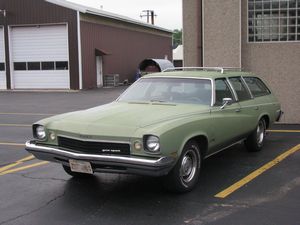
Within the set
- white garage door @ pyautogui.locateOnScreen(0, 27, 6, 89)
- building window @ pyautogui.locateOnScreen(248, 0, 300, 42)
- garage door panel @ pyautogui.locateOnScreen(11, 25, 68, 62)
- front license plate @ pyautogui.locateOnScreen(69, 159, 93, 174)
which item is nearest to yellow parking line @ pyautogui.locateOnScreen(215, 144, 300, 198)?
front license plate @ pyautogui.locateOnScreen(69, 159, 93, 174)

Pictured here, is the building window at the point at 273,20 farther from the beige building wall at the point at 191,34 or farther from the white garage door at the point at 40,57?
the white garage door at the point at 40,57

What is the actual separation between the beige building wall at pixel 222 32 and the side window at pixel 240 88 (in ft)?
12.4

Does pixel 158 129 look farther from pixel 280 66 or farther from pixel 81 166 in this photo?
pixel 280 66

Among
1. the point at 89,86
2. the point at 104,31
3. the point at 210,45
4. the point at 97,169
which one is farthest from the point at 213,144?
the point at 104,31

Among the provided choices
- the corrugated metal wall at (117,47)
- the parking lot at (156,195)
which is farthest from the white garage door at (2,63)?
the parking lot at (156,195)

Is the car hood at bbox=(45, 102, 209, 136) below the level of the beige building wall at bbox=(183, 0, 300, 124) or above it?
below

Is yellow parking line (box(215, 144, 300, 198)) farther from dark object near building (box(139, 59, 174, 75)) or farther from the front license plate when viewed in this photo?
dark object near building (box(139, 59, 174, 75))

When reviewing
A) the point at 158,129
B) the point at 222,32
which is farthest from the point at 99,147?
the point at 222,32

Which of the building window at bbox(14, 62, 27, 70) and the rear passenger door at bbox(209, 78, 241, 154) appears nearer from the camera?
the rear passenger door at bbox(209, 78, 241, 154)

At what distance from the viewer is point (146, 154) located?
5.21m

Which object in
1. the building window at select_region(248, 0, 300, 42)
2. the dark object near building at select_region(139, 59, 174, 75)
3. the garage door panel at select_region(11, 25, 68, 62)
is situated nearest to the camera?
the building window at select_region(248, 0, 300, 42)

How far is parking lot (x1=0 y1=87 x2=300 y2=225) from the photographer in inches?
196

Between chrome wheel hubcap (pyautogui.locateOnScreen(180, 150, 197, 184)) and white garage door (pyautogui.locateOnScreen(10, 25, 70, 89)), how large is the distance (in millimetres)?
24129

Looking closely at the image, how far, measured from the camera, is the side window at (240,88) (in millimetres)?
7527
